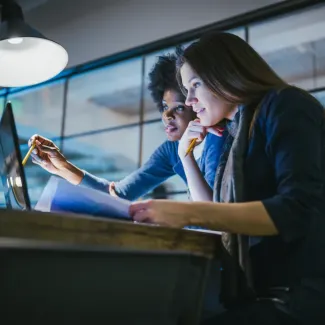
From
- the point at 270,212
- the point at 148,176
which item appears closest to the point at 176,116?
the point at 148,176

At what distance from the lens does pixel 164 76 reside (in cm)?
176

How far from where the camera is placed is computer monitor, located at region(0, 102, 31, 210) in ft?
3.31

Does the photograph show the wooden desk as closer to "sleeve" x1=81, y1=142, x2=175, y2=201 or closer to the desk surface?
the desk surface

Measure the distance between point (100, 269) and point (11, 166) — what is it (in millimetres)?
522

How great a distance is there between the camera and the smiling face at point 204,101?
1035 millimetres

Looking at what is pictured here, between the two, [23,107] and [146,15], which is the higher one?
[146,15]

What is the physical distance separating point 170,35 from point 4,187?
2.04 metres

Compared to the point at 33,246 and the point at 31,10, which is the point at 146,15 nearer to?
the point at 31,10

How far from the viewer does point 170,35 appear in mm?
3004

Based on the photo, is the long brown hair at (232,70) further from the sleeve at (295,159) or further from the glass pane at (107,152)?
the glass pane at (107,152)

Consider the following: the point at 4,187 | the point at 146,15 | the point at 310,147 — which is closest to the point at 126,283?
the point at 310,147

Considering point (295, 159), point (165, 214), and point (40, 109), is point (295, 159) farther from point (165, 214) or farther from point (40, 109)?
point (40, 109)

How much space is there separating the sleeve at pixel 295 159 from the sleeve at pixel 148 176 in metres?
0.84

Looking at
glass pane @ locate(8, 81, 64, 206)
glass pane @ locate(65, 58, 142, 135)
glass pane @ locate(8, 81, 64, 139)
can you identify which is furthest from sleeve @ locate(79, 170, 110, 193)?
glass pane @ locate(8, 81, 64, 139)
